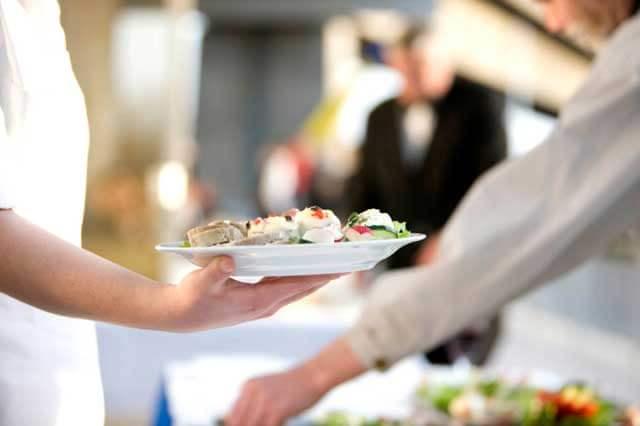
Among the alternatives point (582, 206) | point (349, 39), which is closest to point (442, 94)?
point (582, 206)

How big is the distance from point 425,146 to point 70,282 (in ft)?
12.8

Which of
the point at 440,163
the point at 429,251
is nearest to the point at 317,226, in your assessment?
the point at 429,251

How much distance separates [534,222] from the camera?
2193mm

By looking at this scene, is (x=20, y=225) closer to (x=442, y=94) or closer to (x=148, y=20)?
(x=442, y=94)

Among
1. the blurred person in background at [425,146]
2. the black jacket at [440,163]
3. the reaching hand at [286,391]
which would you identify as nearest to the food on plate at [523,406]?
the reaching hand at [286,391]

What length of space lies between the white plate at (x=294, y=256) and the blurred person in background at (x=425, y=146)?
3.39 metres

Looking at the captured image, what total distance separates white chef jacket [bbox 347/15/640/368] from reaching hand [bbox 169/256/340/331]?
76 cm

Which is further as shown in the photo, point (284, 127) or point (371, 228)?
point (284, 127)

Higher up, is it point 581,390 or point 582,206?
point 582,206

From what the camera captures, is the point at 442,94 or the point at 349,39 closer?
the point at 442,94

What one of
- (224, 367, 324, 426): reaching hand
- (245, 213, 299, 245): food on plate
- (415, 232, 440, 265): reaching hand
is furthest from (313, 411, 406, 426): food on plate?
(245, 213, 299, 245): food on plate

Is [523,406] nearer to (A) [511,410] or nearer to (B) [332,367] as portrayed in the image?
(A) [511,410]

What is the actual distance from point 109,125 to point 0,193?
8903 millimetres

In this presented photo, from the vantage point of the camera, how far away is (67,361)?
140 cm
